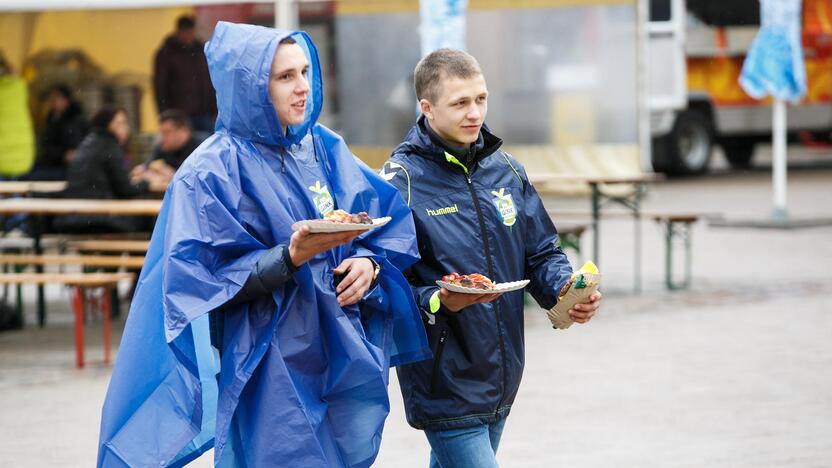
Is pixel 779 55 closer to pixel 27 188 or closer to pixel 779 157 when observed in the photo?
pixel 779 157

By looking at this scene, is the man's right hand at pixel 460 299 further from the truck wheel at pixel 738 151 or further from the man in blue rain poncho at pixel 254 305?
the truck wheel at pixel 738 151

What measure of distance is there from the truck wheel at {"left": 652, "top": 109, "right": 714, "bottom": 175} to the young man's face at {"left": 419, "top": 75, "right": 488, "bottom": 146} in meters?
17.8

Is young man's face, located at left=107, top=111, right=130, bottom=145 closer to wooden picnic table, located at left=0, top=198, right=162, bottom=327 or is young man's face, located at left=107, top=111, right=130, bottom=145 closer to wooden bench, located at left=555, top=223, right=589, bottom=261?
wooden picnic table, located at left=0, top=198, right=162, bottom=327

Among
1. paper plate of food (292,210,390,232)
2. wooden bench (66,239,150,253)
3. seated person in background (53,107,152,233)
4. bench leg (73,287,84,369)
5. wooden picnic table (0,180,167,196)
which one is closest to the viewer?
paper plate of food (292,210,390,232)

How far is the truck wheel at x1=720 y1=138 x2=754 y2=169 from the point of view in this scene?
24.9 m

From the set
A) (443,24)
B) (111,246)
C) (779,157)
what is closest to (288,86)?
(111,246)

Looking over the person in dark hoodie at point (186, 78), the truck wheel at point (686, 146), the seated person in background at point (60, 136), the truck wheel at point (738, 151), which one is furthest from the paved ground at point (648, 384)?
the truck wheel at point (738, 151)

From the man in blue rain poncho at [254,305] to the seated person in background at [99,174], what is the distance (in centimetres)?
727

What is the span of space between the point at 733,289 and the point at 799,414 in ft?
15.0

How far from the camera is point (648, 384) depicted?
8203mm

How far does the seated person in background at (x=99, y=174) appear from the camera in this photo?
440 inches

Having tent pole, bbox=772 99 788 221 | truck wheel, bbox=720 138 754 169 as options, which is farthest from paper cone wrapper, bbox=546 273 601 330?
truck wheel, bbox=720 138 754 169

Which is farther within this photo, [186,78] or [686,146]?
[686,146]

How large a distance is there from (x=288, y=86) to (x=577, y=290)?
3.32ft
